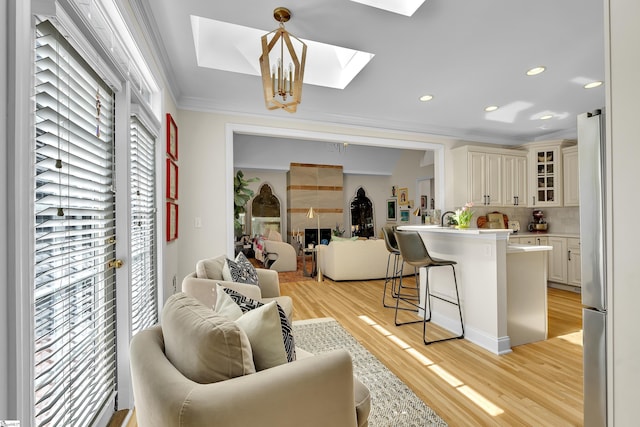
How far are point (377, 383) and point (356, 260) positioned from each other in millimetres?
3362

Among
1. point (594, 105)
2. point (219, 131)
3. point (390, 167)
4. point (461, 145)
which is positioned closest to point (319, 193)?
point (390, 167)

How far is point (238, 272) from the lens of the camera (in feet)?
Answer: 7.59

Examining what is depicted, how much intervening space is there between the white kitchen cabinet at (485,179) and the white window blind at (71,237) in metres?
4.77

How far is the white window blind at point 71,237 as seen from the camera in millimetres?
979

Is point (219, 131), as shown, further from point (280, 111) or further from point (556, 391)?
point (556, 391)

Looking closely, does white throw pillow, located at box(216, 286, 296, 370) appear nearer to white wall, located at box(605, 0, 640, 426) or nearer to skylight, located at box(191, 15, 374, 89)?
white wall, located at box(605, 0, 640, 426)

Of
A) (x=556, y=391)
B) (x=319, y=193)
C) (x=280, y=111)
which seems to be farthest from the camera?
(x=319, y=193)

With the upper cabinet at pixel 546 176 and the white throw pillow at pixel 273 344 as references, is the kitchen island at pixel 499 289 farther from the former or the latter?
the upper cabinet at pixel 546 176

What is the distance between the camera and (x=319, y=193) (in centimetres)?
828

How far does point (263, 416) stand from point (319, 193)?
296 inches

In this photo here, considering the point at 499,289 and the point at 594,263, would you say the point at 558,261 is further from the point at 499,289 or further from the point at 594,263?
the point at 594,263

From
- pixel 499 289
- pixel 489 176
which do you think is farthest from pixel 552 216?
pixel 499 289

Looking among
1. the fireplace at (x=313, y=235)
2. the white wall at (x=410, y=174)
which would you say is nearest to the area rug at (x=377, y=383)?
the fireplace at (x=313, y=235)

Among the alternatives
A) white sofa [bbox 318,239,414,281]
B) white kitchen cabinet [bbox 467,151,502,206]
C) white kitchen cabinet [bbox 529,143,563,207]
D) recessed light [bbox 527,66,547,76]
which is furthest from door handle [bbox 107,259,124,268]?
white kitchen cabinet [bbox 529,143,563,207]
